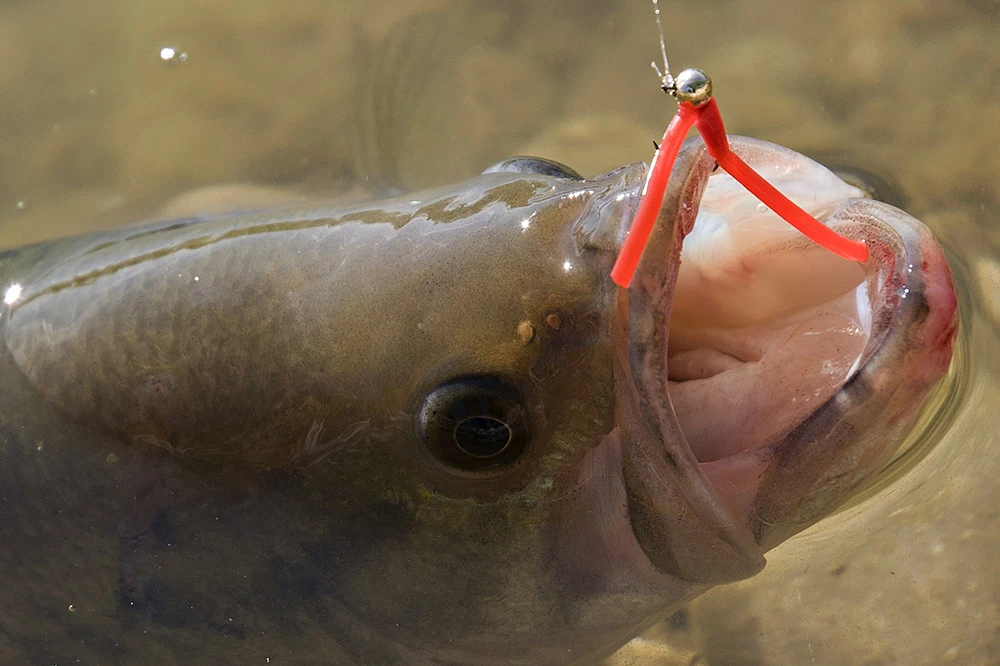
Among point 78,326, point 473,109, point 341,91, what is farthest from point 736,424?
point 341,91

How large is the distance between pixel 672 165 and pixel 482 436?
23.6 inches

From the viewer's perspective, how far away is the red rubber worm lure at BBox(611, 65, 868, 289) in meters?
1.54

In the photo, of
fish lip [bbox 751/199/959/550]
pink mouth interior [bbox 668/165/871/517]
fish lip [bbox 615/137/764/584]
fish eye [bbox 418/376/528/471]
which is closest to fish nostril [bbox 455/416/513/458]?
fish eye [bbox 418/376/528/471]

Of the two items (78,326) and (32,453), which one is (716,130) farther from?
(32,453)

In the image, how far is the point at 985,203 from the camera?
9.71ft

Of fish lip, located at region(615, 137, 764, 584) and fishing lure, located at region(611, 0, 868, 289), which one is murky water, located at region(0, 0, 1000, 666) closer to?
fish lip, located at region(615, 137, 764, 584)

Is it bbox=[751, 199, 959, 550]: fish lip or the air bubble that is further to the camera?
the air bubble

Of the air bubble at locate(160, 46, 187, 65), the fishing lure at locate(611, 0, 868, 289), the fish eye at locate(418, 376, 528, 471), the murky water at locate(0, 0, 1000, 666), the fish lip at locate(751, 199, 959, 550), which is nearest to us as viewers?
the fishing lure at locate(611, 0, 868, 289)

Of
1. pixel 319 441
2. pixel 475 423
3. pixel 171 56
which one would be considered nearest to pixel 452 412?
pixel 475 423

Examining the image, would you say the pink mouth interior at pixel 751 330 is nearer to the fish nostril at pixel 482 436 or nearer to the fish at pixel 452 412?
the fish at pixel 452 412

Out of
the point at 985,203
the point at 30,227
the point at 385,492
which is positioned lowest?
the point at 985,203

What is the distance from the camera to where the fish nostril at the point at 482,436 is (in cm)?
188

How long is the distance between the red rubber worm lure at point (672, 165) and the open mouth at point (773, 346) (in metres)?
0.10

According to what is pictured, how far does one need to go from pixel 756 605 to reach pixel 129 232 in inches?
78.2
